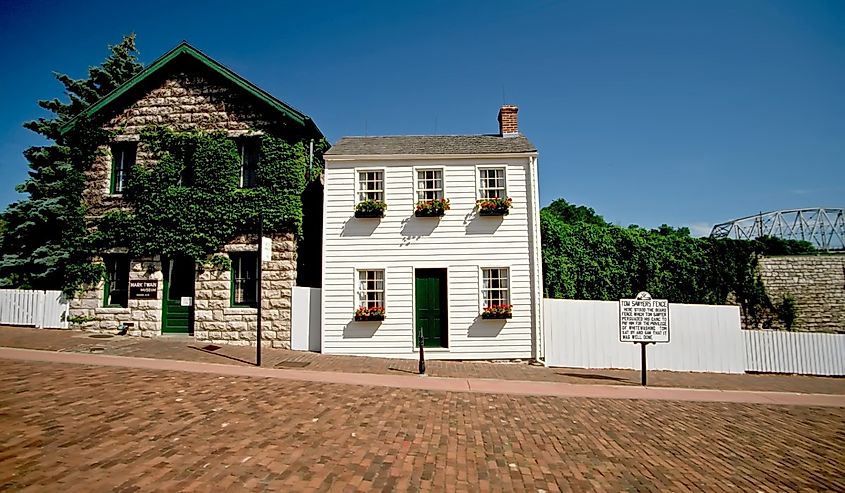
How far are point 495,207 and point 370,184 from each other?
4225 millimetres

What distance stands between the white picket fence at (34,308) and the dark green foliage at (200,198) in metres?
2.46

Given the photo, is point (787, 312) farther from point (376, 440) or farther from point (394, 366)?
point (376, 440)

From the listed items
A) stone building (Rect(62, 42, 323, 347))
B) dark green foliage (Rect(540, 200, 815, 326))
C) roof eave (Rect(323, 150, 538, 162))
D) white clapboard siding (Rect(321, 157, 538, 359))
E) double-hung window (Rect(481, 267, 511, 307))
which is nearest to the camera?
white clapboard siding (Rect(321, 157, 538, 359))

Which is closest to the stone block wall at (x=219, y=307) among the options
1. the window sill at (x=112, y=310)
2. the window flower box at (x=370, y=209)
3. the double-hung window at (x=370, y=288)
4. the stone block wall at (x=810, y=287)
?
the window sill at (x=112, y=310)

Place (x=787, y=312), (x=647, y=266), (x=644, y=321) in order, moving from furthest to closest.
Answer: (x=787, y=312) → (x=647, y=266) → (x=644, y=321)

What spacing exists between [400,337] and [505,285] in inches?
147

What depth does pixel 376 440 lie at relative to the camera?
19.5 feet

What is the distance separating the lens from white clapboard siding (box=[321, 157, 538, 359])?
44.5ft

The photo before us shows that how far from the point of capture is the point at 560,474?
5094 mm

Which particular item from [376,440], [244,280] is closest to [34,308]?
[244,280]

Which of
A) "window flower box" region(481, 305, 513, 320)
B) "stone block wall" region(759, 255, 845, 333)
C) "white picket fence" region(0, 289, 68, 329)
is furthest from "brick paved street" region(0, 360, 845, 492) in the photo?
"stone block wall" region(759, 255, 845, 333)

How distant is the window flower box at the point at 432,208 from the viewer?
13.9m

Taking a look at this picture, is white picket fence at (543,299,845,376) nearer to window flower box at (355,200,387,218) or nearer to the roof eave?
the roof eave

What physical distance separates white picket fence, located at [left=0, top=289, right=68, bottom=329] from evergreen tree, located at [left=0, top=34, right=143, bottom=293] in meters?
0.69
